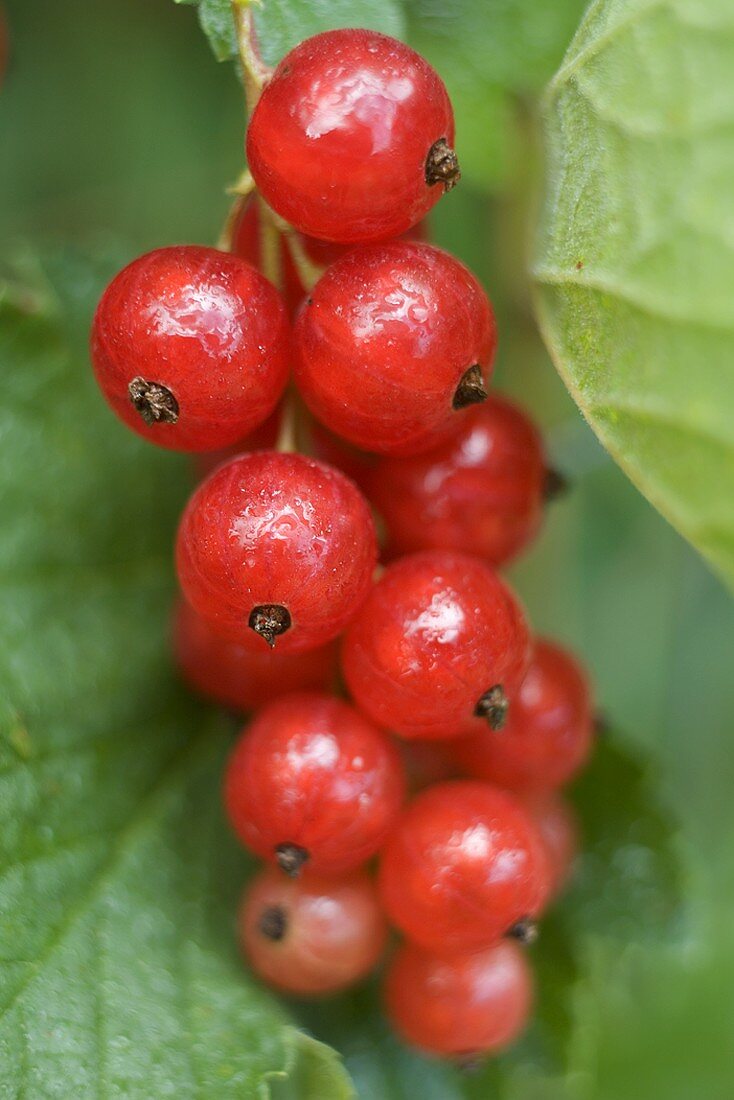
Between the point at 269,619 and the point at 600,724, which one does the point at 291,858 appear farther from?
the point at 600,724

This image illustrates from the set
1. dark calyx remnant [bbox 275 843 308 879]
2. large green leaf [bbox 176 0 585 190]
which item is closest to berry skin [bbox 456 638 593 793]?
dark calyx remnant [bbox 275 843 308 879]

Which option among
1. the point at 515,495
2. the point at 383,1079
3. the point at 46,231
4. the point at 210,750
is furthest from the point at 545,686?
the point at 46,231

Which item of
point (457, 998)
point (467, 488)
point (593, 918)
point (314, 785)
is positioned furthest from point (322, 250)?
point (593, 918)

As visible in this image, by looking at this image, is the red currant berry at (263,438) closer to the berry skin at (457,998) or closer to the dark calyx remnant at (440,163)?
the dark calyx remnant at (440,163)

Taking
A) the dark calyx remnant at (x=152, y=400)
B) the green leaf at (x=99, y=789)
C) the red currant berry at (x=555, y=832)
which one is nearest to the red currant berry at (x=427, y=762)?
the red currant berry at (x=555, y=832)

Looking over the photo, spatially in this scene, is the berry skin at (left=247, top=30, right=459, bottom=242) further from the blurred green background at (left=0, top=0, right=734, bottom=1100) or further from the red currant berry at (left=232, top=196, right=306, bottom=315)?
the blurred green background at (left=0, top=0, right=734, bottom=1100)

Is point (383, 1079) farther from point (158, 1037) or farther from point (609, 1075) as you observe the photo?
point (609, 1075)
